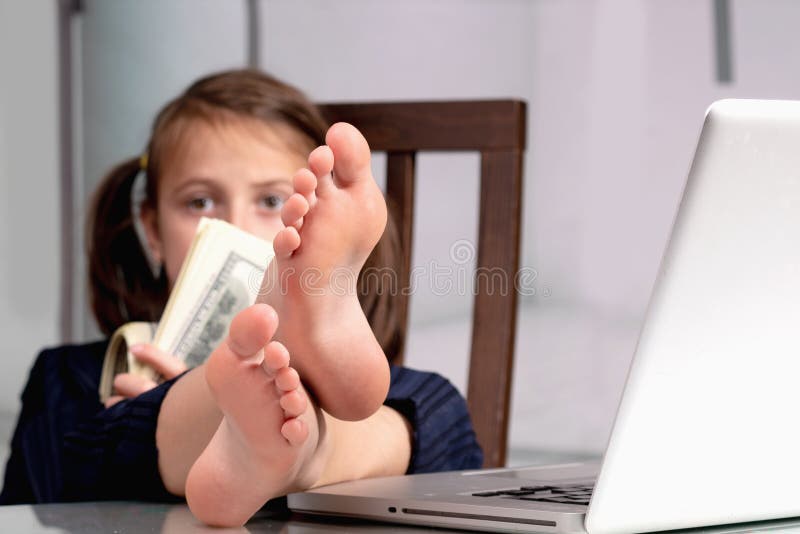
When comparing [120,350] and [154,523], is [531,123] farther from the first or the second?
[154,523]

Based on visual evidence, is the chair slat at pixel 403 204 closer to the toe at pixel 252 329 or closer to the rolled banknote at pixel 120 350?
the rolled banknote at pixel 120 350

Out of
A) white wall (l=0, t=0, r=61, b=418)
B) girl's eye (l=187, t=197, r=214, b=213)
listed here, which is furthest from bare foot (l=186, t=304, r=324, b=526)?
white wall (l=0, t=0, r=61, b=418)

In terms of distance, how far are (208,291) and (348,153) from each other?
1.35ft

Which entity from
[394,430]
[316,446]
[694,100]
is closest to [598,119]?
[694,100]

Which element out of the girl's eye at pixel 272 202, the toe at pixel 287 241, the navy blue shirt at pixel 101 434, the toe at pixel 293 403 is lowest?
the navy blue shirt at pixel 101 434

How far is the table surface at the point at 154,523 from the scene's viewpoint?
1.33ft

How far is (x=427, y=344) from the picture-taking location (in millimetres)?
2055

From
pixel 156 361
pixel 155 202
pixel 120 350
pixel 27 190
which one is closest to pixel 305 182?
pixel 156 361

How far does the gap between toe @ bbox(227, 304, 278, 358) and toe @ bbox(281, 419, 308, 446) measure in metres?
0.04

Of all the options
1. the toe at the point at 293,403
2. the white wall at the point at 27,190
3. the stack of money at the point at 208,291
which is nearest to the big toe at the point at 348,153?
the toe at the point at 293,403

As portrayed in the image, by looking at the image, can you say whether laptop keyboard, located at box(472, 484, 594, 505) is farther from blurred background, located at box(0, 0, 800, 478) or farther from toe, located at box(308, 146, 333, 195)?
blurred background, located at box(0, 0, 800, 478)

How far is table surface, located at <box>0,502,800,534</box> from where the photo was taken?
0.41m

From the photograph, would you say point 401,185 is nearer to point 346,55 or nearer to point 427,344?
point 427,344

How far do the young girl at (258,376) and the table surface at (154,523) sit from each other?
0.05 feet
